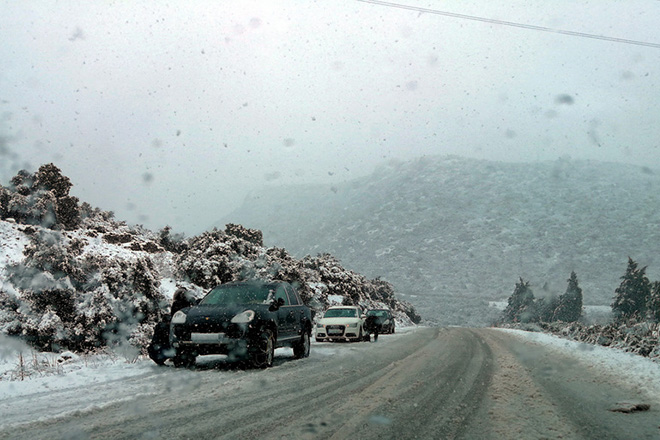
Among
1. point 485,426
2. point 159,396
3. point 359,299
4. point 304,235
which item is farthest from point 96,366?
point 304,235

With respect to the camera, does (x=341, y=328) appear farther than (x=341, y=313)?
No

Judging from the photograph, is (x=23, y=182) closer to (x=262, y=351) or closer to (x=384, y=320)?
(x=384, y=320)

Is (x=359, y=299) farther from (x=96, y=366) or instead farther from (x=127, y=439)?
(x=127, y=439)

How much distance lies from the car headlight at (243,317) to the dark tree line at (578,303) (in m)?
48.4

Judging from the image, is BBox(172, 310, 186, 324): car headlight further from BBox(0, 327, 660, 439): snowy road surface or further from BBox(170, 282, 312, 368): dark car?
BBox(0, 327, 660, 439): snowy road surface

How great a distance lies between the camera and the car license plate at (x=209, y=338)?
367 inches

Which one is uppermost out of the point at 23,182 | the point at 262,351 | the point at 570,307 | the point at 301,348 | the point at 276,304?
the point at 23,182

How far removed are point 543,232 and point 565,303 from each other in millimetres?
79123

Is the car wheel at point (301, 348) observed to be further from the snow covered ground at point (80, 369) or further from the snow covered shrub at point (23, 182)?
the snow covered shrub at point (23, 182)

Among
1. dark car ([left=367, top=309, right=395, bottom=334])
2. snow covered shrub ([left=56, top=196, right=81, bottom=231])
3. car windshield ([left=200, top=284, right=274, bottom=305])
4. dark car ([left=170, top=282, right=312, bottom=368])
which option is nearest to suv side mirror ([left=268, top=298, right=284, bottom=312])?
dark car ([left=170, top=282, right=312, bottom=368])

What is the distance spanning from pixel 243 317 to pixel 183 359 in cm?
150

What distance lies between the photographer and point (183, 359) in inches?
384

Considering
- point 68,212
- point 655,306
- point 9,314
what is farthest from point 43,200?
point 655,306

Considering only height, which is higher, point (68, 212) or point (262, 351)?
point (68, 212)
